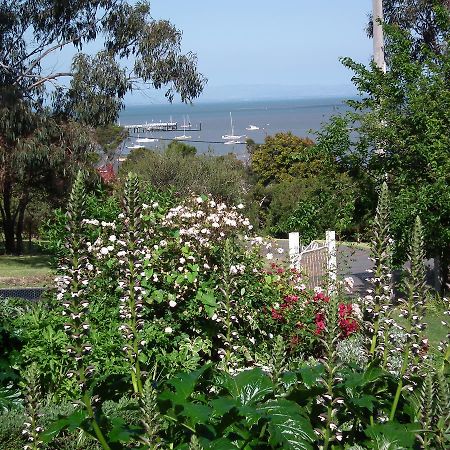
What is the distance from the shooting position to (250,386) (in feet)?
8.31

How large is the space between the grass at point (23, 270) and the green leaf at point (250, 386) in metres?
13.6

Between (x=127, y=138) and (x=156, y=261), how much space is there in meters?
32.8

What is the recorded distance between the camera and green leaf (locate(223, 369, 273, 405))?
8.14 ft

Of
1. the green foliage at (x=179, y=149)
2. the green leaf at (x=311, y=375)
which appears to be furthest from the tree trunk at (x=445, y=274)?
the green foliage at (x=179, y=149)

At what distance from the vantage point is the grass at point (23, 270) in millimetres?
17938

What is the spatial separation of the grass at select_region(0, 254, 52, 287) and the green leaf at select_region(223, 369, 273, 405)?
1364 centimetres

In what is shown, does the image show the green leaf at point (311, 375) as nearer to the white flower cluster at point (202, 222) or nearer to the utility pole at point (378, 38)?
the white flower cluster at point (202, 222)

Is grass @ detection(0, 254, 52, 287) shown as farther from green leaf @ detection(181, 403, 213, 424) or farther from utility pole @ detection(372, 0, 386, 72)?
green leaf @ detection(181, 403, 213, 424)

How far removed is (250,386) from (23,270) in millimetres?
19149

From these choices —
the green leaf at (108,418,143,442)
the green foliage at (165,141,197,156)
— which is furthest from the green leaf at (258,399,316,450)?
the green foliage at (165,141,197,156)

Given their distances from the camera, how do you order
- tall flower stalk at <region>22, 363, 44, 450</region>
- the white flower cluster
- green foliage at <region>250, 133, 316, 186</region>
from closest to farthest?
tall flower stalk at <region>22, 363, 44, 450</region> < the white flower cluster < green foliage at <region>250, 133, 316, 186</region>

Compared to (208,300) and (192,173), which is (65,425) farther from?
(192,173)

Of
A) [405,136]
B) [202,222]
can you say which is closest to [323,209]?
[405,136]

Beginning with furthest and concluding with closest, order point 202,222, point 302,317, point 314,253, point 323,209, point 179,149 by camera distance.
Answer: point 179,149, point 323,209, point 314,253, point 202,222, point 302,317
